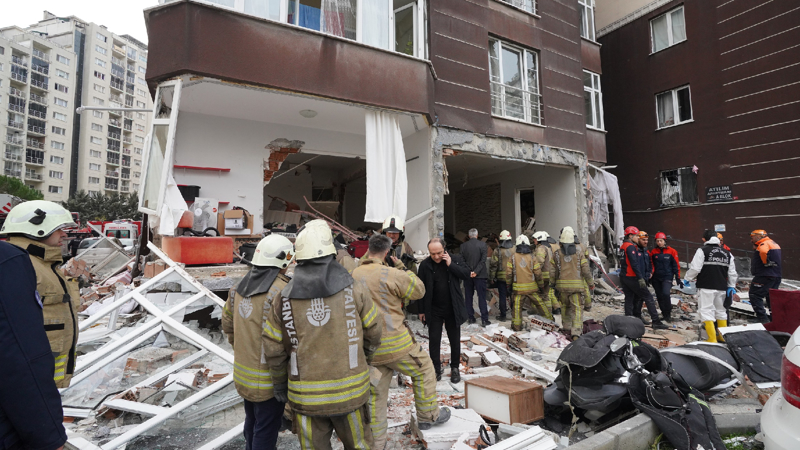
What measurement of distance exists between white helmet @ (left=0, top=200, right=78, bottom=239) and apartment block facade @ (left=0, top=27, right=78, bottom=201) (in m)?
64.4

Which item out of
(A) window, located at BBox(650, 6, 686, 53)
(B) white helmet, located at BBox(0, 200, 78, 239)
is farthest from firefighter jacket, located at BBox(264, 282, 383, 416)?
(A) window, located at BBox(650, 6, 686, 53)

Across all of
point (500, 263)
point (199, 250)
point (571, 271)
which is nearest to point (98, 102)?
point (199, 250)

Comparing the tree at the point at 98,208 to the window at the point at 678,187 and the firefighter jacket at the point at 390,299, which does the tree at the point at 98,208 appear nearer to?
the window at the point at 678,187

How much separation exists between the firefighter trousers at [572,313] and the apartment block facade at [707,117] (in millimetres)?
8681

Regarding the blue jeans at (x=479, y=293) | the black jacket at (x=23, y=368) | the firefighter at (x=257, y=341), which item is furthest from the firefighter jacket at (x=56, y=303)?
the blue jeans at (x=479, y=293)

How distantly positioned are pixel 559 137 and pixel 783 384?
9.29m

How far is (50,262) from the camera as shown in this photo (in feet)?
7.97

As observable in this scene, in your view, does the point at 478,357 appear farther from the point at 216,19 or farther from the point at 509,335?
the point at 216,19

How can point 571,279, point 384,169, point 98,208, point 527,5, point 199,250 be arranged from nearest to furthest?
point 199,250 < point 571,279 < point 384,169 < point 527,5 < point 98,208

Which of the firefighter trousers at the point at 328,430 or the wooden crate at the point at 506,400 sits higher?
the firefighter trousers at the point at 328,430

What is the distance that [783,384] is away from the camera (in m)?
2.34

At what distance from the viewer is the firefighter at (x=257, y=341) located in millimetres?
2645

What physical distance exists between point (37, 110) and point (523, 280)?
71108 mm

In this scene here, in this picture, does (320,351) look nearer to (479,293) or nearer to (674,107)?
(479,293)
